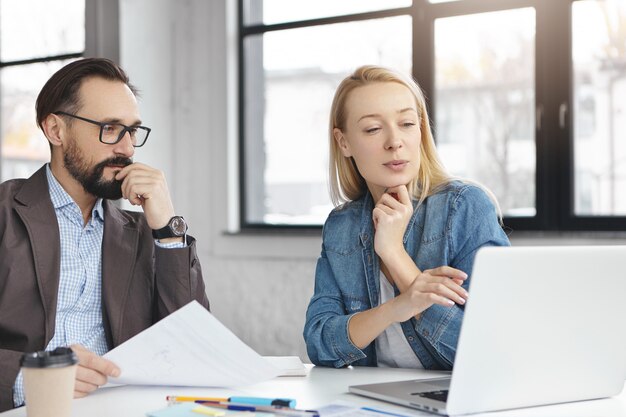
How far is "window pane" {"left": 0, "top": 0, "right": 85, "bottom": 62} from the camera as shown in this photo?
3873 mm

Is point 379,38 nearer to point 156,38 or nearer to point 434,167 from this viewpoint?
point 156,38

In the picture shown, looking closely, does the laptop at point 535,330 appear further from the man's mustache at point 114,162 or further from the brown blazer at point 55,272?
the man's mustache at point 114,162

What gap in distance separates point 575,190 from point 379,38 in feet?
3.43

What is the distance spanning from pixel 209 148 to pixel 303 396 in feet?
7.74

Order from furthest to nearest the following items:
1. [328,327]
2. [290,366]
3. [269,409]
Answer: [328,327] → [290,366] → [269,409]

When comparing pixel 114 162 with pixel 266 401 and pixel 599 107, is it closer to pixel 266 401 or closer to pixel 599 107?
pixel 266 401

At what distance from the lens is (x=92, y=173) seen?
1852mm

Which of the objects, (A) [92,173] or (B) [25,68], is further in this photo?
(B) [25,68]

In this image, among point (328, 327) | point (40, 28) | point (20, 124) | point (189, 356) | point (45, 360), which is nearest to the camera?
point (45, 360)

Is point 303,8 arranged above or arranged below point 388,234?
above

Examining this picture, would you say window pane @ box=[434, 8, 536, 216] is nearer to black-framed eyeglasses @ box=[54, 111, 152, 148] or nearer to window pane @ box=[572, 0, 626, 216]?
window pane @ box=[572, 0, 626, 216]

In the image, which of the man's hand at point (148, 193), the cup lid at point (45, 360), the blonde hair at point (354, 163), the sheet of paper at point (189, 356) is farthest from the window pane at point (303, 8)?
the cup lid at point (45, 360)

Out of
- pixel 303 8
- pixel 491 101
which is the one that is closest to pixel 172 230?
pixel 491 101

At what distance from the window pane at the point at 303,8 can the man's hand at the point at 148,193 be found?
5.65 ft
